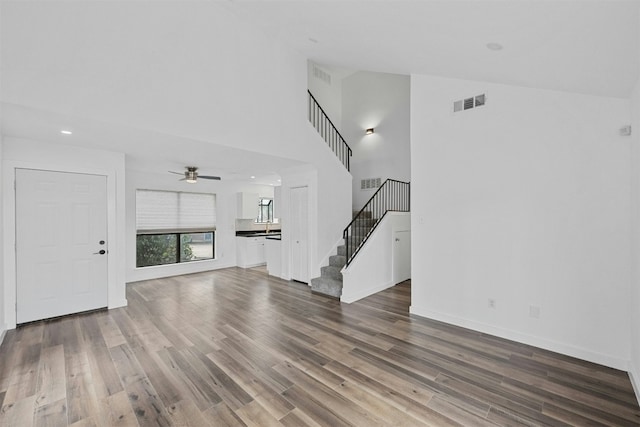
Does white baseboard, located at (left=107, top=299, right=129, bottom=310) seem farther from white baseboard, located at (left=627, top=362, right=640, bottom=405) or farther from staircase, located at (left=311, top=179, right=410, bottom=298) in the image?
white baseboard, located at (left=627, top=362, right=640, bottom=405)

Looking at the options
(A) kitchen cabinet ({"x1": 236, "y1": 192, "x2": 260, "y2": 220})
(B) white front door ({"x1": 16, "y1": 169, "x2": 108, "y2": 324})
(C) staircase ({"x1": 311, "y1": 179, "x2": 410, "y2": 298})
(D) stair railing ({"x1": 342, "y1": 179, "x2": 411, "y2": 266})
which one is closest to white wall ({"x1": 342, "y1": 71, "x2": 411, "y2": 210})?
(D) stair railing ({"x1": 342, "y1": 179, "x2": 411, "y2": 266})

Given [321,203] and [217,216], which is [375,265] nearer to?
[321,203]

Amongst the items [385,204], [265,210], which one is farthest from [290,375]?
[265,210]

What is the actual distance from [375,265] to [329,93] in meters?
6.13

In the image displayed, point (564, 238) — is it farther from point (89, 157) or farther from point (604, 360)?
point (89, 157)

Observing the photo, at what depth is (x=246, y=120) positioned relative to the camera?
4312 mm

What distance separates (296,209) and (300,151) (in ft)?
5.11

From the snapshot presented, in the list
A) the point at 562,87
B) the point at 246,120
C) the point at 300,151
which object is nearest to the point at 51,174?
the point at 246,120

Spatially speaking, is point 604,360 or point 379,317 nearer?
point 604,360

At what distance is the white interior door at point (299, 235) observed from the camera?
614 centimetres

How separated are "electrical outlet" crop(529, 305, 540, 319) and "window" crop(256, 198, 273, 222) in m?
7.71

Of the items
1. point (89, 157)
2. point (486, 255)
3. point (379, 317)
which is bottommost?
point (379, 317)

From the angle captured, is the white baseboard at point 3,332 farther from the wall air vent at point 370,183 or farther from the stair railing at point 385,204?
the wall air vent at point 370,183

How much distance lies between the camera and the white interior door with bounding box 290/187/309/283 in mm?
6141
